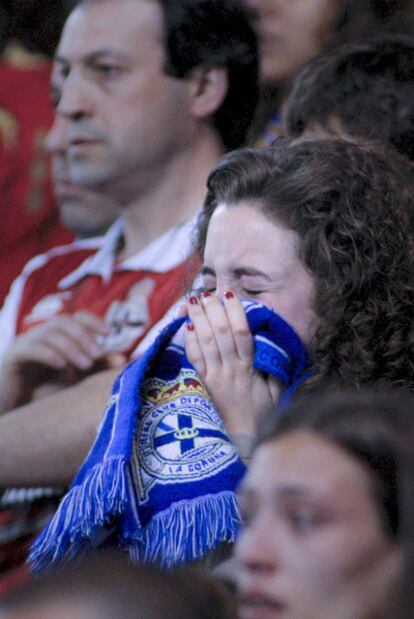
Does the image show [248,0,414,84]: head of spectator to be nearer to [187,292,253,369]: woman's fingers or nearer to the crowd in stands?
the crowd in stands

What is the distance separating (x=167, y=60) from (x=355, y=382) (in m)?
1.29

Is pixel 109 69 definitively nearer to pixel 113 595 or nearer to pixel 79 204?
pixel 79 204

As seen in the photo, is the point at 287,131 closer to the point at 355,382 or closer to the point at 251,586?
the point at 355,382

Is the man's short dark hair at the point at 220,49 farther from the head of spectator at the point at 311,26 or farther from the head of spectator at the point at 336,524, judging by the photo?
the head of spectator at the point at 336,524

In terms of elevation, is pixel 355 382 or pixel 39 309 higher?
pixel 355 382

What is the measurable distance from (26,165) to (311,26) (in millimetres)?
863

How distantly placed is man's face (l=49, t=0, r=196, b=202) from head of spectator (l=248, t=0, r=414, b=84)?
0.80ft

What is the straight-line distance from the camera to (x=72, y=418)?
8.21 ft

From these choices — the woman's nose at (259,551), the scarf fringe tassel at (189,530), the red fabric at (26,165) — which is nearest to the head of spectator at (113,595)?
the woman's nose at (259,551)

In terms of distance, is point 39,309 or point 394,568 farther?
point 39,309

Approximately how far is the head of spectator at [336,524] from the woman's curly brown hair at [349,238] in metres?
0.63

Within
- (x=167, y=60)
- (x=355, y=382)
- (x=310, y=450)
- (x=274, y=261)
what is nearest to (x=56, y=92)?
(x=167, y=60)

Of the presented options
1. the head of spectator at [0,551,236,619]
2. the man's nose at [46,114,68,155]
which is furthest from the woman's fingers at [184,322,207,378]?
the man's nose at [46,114,68,155]

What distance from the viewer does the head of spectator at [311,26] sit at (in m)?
2.97
